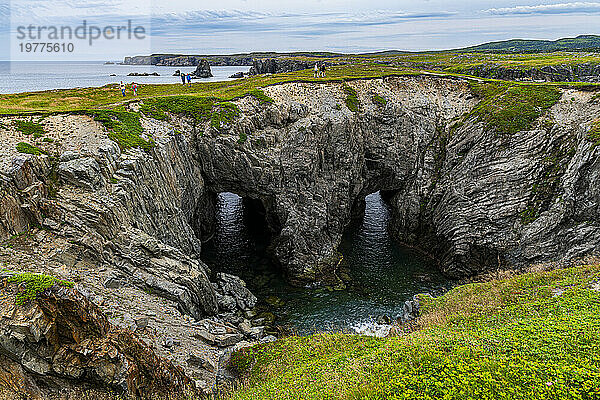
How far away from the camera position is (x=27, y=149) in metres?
27.0

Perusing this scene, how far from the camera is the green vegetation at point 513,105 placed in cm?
4719

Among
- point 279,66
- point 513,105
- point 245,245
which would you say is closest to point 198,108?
point 245,245

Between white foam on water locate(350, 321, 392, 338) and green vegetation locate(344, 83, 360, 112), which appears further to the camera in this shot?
green vegetation locate(344, 83, 360, 112)

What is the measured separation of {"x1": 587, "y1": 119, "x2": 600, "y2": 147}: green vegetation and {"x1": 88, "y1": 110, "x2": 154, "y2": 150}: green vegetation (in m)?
45.1

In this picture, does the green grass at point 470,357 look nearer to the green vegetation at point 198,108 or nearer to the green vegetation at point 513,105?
the green vegetation at point 513,105

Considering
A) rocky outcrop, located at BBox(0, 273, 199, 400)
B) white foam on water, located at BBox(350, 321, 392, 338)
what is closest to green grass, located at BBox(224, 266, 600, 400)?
rocky outcrop, located at BBox(0, 273, 199, 400)

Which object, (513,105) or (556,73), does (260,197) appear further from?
(556,73)

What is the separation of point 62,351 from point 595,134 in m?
49.5

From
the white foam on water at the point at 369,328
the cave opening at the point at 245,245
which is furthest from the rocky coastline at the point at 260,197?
the white foam on water at the point at 369,328

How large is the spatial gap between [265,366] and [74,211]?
1753 cm

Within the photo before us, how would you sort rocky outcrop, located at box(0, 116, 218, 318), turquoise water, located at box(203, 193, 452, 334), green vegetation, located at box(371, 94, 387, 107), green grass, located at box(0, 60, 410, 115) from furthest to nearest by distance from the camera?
green vegetation, located at box(371, 94, 387, 107) → turquoise water, located at box(203, 193, 452, 334) → green grass, located at box(0, 60, 410, 115) → rocky outcrop, located at box(0, 116, 218, 318)

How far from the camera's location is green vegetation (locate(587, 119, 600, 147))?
3878cm

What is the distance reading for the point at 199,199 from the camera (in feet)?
151

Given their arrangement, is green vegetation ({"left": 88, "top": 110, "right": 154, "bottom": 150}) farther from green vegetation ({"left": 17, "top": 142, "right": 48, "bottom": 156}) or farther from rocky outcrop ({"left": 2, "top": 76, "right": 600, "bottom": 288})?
green vegetation ({"left": 17, "top": 142, "right": 48, "bottom": 156})
